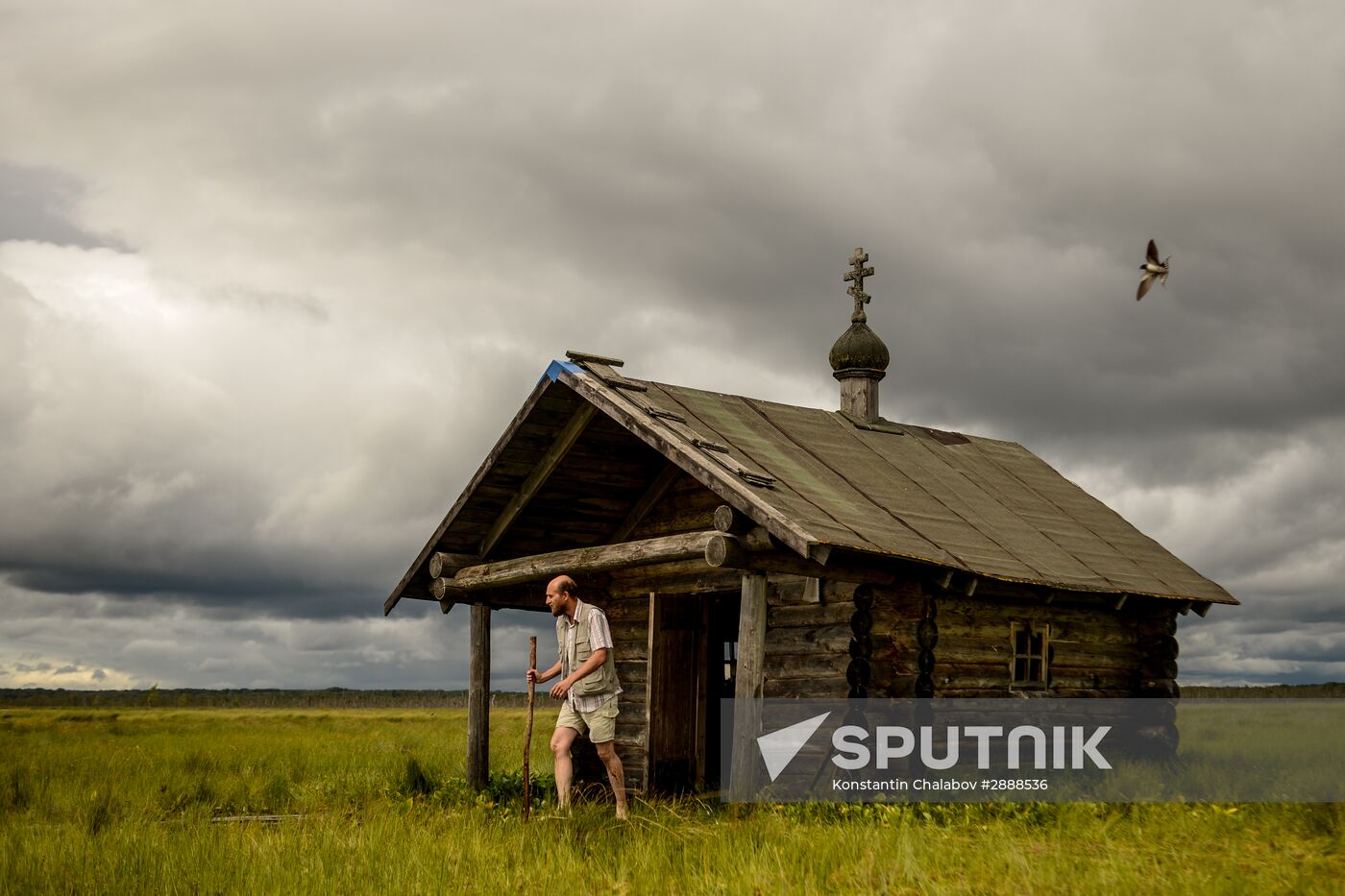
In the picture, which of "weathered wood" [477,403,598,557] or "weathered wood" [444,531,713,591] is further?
"weathered wood" [477,403,598,557]

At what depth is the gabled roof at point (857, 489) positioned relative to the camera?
10.8 m

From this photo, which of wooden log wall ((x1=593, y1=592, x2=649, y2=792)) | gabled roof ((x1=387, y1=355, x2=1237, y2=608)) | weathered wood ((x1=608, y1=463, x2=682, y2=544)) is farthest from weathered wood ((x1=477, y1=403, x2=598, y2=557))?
wooden log wall ((x1=593, y1=592, x2=649, y2=792))

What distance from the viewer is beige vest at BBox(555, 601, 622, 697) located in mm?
10688

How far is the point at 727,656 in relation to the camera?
15383 mm

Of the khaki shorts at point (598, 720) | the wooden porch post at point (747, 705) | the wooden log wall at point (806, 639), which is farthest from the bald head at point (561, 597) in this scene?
the wooden log wall at point (806, 639)

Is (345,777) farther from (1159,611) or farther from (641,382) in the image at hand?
(1159,611)

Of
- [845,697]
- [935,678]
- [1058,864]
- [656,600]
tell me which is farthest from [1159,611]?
[1058,864]

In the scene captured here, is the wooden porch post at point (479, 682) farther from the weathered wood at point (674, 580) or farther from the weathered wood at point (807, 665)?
the weathered wood at point (807, 665)

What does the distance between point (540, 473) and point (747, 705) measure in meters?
4.43

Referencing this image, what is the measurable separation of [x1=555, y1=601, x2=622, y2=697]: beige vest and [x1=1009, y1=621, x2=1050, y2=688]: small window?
16.2 feet

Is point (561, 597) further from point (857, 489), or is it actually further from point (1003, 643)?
point (1003, 643)

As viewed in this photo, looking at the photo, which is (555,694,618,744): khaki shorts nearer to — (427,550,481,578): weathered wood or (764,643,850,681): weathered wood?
(764,643,850,681): weathered wood

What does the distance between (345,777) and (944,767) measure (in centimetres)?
782

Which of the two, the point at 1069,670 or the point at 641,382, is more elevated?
the point at 641,382
